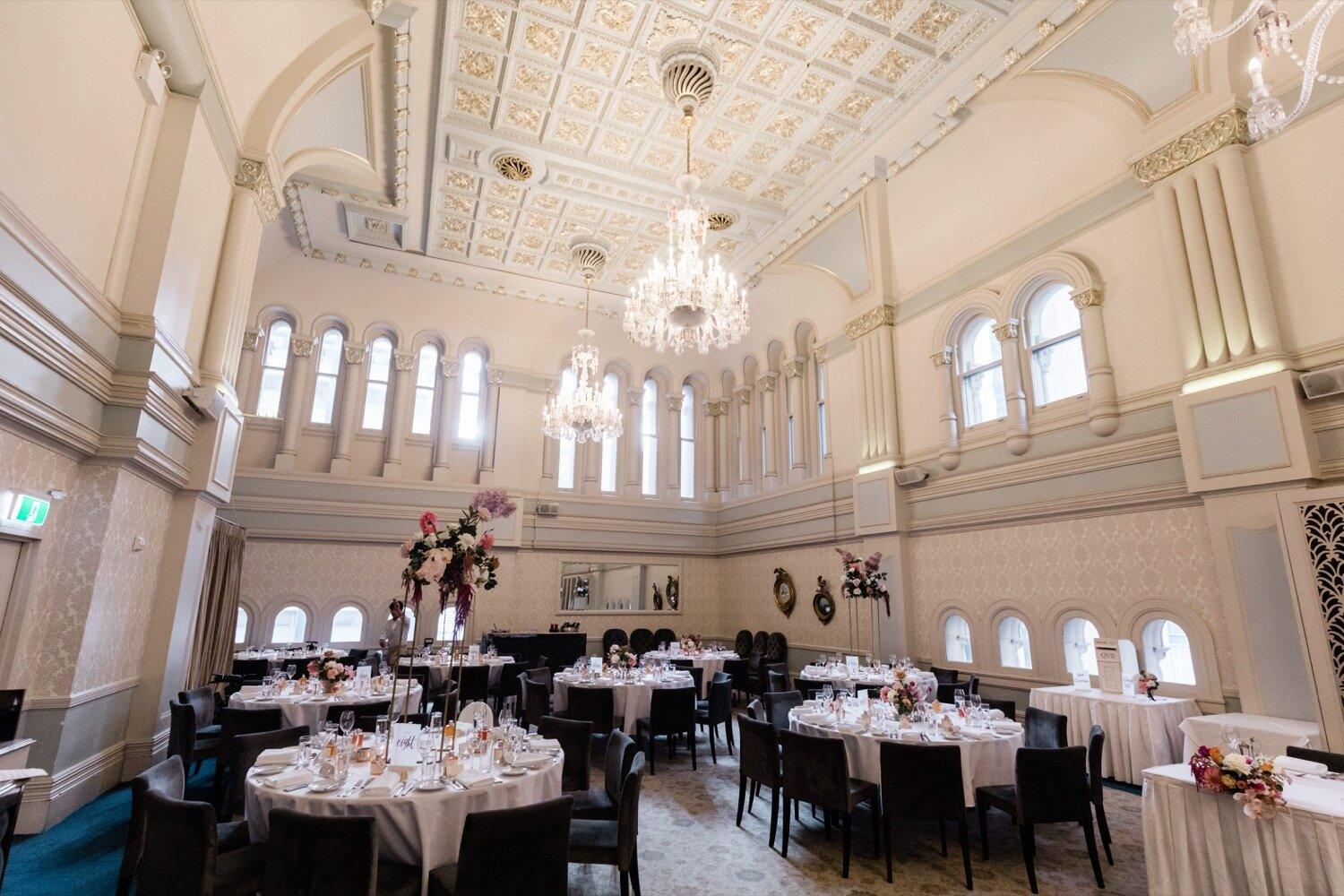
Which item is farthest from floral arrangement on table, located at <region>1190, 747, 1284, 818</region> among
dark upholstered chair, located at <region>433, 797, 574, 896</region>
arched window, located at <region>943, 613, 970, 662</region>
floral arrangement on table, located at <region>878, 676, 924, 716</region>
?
arched window, located at <region>943, 613, 970, 662</region>

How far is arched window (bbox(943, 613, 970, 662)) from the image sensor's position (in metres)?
8.62

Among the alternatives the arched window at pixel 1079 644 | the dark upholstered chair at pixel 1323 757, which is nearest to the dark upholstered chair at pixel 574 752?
the dark upholstered chair at pixel 1323 757

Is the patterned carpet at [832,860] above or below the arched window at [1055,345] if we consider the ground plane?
below

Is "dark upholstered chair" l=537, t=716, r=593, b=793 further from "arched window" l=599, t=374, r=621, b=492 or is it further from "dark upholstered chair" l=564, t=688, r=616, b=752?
"arched window" l=599, t=374, r=621, b=492

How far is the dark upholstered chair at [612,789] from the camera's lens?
152 inches

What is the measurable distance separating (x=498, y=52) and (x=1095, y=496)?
27.6 feet

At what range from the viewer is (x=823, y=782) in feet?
14.0

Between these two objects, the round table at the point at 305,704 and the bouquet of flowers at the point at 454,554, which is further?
the round table at the point at 305,704

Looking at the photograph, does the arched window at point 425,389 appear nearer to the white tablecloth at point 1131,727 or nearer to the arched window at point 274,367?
the arched window at point 274,367

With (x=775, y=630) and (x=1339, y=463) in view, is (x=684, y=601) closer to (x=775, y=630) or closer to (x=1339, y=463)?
(x=775, y=630)

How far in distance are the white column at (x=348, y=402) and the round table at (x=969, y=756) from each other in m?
10.1

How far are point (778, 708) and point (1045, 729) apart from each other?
7.08ft

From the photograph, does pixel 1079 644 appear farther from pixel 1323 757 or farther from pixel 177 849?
pixel 177 849

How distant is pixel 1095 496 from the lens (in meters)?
7.07
